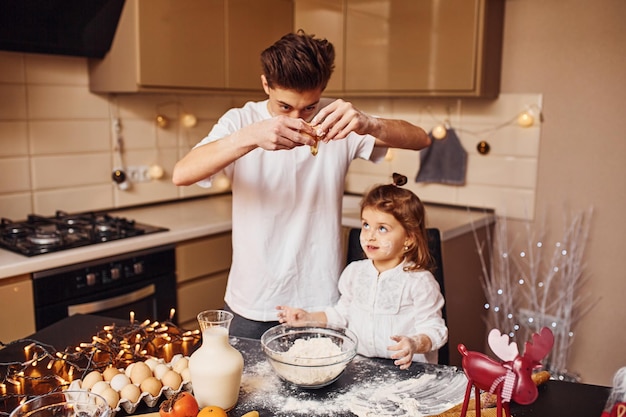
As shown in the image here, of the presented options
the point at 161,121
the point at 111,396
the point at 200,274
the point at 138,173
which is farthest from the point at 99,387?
the point at 161,121

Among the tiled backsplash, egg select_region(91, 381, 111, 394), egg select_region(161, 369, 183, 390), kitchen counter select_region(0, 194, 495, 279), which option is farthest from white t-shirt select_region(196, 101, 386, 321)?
the tiled backsplash

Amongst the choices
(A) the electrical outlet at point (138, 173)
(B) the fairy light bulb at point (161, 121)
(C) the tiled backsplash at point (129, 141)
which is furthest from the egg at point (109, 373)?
(B) the fairy light bulb at point (161, 121)

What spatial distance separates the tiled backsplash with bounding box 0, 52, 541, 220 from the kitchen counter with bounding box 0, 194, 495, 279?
0.07 metres

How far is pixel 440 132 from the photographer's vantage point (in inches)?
120

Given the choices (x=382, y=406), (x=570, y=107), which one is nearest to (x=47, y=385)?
(x=382, y=406)

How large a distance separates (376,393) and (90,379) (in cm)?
57

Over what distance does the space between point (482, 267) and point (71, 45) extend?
6.91ft

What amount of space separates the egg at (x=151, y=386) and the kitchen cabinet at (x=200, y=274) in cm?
142

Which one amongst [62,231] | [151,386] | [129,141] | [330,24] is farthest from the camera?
[330,24]

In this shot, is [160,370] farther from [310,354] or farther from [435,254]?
[435,254]

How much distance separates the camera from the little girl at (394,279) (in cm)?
161

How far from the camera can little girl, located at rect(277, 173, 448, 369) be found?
1608mm

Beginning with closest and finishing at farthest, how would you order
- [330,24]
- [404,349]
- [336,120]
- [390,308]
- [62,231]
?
1. [404,349]
2. [336,120]
3. [390,308]
4. [62,231]
5. [330,24]

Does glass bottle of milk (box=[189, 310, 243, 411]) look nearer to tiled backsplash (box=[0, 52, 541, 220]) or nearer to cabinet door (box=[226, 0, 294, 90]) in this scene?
tiled backsplash (box=[0, 52, 541, 220])
